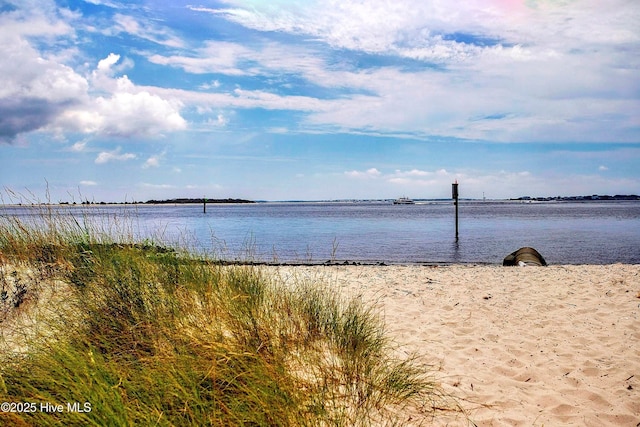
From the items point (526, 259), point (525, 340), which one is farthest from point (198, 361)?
point (526, 259)

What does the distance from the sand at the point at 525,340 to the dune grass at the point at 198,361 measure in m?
0.69

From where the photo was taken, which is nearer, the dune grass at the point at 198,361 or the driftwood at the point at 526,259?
the dune grass at the point at 198,361

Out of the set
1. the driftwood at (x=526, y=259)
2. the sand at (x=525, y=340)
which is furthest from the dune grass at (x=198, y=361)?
the driftwood at (x=526, y=259)

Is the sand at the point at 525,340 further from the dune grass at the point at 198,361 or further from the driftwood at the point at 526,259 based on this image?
the driftwood at the point at 526,259

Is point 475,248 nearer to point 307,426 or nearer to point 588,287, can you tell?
point 588,287

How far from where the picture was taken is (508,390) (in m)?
4.85

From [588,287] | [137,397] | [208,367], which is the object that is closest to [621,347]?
[588,287]

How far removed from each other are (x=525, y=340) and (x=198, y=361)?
5.13 metres

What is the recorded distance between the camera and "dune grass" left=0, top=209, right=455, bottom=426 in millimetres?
3164

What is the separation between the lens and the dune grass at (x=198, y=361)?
10.4 feet

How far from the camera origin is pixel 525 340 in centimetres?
659

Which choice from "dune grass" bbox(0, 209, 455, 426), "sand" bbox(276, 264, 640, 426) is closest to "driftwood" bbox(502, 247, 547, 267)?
"sand" bbox(276, 264, 640, 426)

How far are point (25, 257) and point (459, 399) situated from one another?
8.09 metres

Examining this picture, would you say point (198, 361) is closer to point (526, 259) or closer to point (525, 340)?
point (525, 340)
